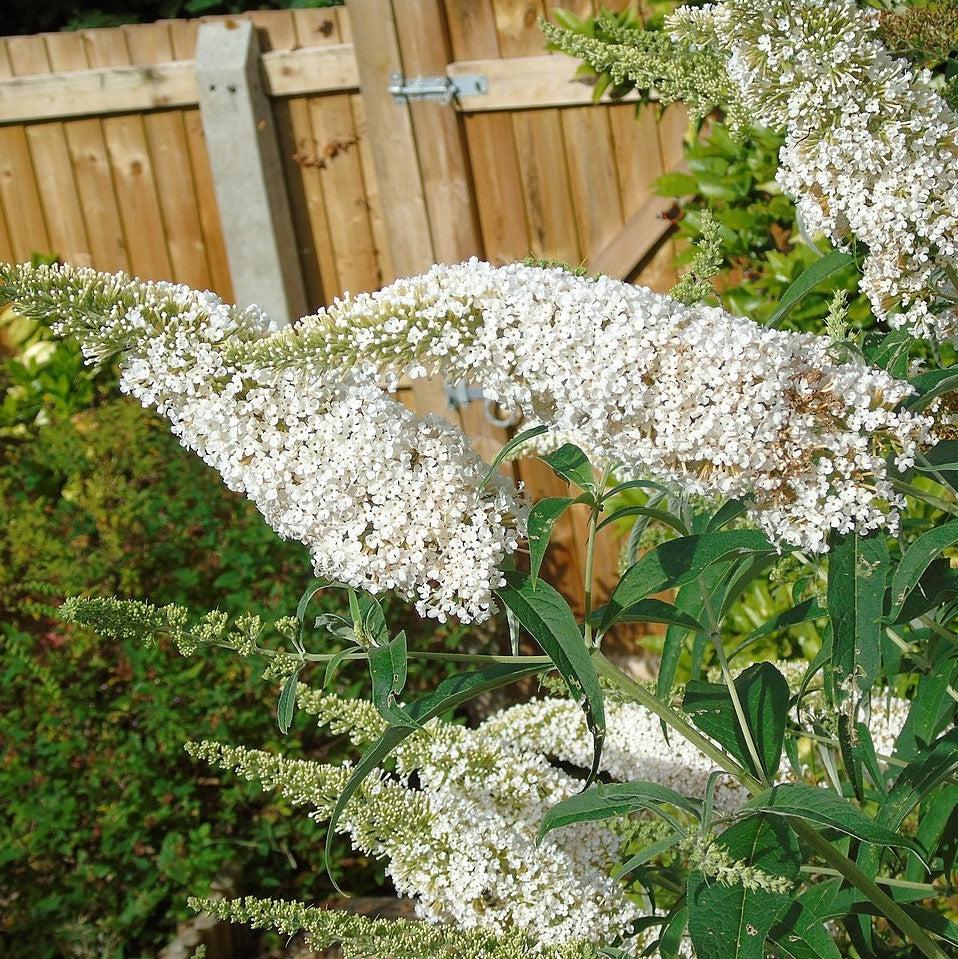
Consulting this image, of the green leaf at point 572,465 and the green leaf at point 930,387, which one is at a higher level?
the green leaf at point 930,387

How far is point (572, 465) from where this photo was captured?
1.14m

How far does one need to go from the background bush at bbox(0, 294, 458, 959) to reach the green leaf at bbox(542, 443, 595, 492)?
1.92m

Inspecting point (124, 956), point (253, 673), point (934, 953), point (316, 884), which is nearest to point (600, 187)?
point (253, 673)

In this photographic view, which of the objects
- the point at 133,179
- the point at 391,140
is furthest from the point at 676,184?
the point at 133,179

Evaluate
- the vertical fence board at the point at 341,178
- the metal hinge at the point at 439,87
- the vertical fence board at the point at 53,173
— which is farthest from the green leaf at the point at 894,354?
the vertical fence board at the point at 53,173

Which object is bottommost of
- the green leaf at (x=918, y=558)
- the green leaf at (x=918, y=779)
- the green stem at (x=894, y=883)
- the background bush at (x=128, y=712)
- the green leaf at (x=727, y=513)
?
the background bush at (x=128, y=712)

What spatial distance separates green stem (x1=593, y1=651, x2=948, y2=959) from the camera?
1115 mm

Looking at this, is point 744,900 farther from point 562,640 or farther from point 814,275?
point 814,275

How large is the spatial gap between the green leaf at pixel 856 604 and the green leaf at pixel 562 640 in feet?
0.80

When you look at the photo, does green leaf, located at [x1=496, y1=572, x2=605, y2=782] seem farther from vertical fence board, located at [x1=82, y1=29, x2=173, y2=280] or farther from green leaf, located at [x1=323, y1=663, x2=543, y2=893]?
vertical fence board, located at [x1=82, y1=29, x2=173, y2=280]

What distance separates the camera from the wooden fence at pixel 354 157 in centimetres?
393

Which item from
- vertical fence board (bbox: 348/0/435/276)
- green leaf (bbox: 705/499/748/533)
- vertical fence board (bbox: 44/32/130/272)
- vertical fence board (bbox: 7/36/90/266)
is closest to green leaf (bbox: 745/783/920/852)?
green leaf (bbox: 705/499/748/533)

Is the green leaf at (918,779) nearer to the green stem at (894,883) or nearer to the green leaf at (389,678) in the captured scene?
the green stem at (894,883)

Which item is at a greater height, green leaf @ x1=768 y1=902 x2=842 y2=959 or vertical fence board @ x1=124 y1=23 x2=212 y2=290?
vertical fence board @ x1=124 y1=23 x2=212 y2=290
